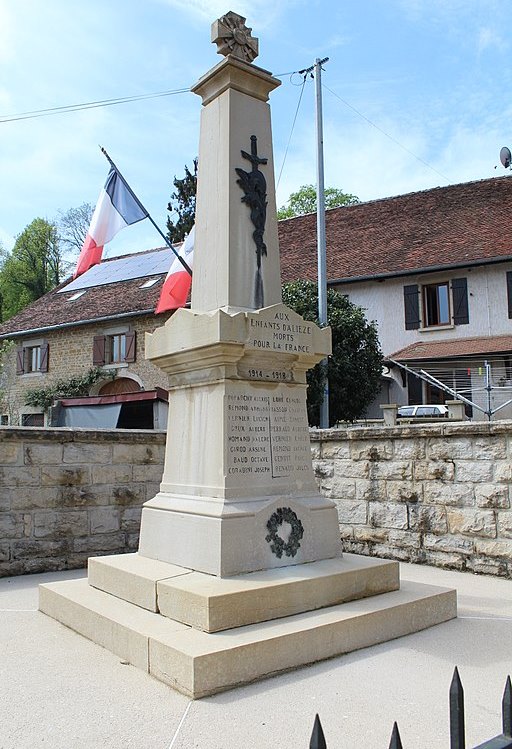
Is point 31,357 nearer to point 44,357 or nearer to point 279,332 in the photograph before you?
point 44,357

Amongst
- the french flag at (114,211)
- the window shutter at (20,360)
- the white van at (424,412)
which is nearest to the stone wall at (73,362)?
the window shutter at (20,360)

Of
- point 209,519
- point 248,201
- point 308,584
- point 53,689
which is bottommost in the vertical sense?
point 53,689

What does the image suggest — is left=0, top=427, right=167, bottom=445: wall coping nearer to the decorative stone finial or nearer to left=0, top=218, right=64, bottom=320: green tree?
the decorative stone finial

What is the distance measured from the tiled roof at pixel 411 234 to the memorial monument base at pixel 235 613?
1816 centimetres

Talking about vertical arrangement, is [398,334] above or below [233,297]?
above

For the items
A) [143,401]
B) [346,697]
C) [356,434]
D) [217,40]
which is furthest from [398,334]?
[346,697]

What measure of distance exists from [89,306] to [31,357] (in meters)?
3.56

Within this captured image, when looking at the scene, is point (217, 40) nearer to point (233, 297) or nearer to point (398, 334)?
point (233, 297)

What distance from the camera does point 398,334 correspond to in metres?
22.8

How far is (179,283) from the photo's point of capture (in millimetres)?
13328

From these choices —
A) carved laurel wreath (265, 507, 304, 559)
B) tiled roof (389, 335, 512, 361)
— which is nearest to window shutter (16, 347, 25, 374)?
tiled roof (389, 335, 512, 361)

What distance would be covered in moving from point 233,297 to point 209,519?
5.41 feet

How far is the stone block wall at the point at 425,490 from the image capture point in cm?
655

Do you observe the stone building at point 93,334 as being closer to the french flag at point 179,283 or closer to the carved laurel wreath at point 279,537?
the french flag at point 179,283
